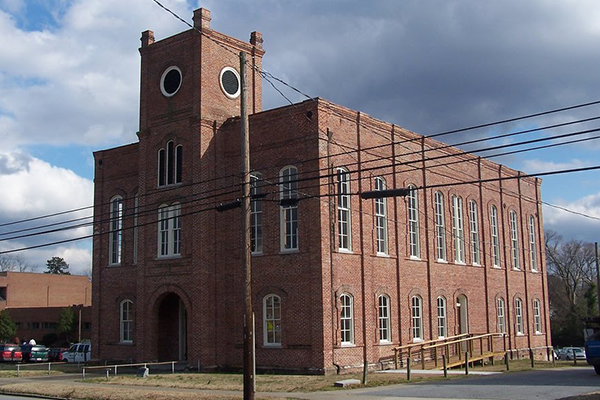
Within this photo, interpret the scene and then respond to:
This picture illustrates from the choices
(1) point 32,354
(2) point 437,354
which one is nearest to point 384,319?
(2) point 437,354

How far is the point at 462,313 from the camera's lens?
3675 cm

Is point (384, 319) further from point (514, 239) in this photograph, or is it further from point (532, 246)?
point (532, 246)

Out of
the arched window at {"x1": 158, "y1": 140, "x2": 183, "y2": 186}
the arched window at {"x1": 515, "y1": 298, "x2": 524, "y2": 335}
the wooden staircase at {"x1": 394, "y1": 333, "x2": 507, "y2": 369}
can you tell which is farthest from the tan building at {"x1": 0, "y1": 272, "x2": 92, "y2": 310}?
the wooden staircase at {"x1": 394, "y1": 333, "x2": 507, "y2": 369}

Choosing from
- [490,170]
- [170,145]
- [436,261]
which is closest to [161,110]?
[170,145]

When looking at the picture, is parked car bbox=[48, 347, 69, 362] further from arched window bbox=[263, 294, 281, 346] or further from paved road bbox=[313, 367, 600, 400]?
paved road bbox=[313, 367, 600, 400]

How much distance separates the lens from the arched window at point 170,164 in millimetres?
30703

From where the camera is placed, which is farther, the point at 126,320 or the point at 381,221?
the point at 126,320

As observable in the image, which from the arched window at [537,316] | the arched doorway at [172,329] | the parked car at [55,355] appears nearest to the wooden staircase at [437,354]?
the arched doorway at [172,329]

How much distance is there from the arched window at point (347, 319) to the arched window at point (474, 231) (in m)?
12.8

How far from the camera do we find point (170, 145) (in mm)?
31219

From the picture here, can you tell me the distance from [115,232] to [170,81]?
27.4ft

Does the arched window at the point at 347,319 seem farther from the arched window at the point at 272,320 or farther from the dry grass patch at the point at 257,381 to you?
the arched window at the point at 272,320

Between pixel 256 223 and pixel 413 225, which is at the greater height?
pixel 413 225

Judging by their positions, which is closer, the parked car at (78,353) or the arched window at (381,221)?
the arched window at (381,221)
